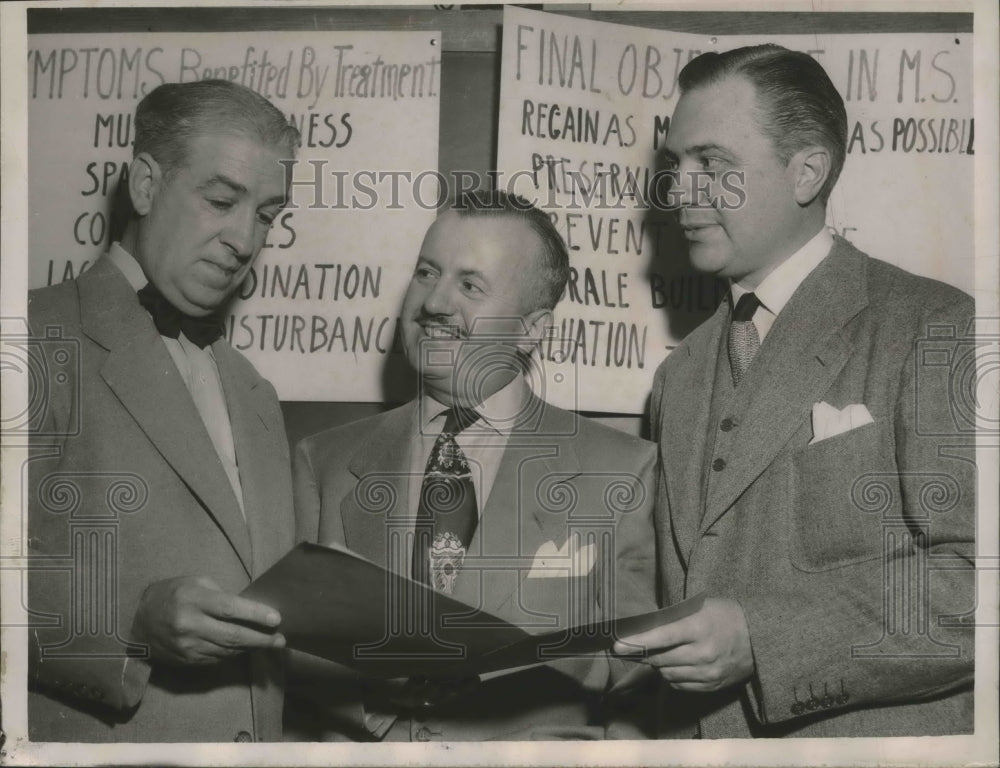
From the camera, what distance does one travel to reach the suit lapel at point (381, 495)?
198 centimetres

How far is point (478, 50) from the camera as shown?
2.14 meters

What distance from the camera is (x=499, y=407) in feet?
6.64

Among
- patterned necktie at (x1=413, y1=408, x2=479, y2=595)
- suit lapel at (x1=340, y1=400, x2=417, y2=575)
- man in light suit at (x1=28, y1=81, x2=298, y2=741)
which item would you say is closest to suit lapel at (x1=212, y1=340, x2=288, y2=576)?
man in light suit at (x1=28, y1=81, x2=298, y2=741)

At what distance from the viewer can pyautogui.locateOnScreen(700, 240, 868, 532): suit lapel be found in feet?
6.22

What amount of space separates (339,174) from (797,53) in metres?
0.87

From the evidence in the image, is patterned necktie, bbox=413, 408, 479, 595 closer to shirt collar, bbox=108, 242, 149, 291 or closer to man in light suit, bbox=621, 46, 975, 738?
man in light suit, bbox=621, 46, 975, 738

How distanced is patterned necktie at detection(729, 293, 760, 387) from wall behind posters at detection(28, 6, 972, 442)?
0.52m

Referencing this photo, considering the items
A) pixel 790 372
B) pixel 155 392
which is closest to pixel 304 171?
pixel 155 392

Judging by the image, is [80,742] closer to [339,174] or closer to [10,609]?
[10,609]

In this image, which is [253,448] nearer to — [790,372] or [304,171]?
[304,171]

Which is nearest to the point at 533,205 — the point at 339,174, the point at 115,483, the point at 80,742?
the point at 339,174

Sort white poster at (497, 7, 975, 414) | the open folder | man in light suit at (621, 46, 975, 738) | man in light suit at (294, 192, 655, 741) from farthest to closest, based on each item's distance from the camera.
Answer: white poster at (497, 7, 975, 414), man in light suit at (294, 192, 655, 741), man in light suit at (621, 46, 975, 738), the open folder

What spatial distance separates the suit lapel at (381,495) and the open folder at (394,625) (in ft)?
0.45

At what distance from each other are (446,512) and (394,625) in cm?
22
